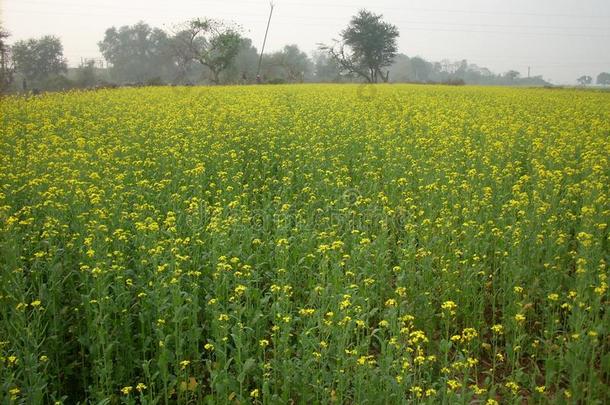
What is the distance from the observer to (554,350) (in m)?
4.79

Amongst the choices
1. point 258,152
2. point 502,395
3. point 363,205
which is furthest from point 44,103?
point 502,395

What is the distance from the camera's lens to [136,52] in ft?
294

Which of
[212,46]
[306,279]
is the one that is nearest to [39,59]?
[212,46]

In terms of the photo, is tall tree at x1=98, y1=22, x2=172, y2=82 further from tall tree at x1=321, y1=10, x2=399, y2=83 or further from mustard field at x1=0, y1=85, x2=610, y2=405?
mustard field at x1=0, y1=85, x2=610, y2=405

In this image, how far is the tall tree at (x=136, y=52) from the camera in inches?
3360

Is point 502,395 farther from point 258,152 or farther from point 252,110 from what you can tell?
point 252,110

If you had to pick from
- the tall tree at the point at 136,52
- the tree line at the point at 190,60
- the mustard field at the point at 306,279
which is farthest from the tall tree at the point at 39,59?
the mustard field at the point at 306,279

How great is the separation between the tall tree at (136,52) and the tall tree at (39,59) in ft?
89.2

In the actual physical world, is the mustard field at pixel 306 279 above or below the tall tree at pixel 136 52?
below

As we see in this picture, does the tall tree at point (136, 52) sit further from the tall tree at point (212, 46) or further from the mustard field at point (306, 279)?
the mustard field at point (306, 279)

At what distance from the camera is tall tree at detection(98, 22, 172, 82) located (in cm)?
8535

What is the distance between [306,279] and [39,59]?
56.4 m

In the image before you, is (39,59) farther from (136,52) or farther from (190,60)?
(136,52)

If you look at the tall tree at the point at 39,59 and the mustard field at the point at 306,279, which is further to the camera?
the tall tree at the point at 39,59
